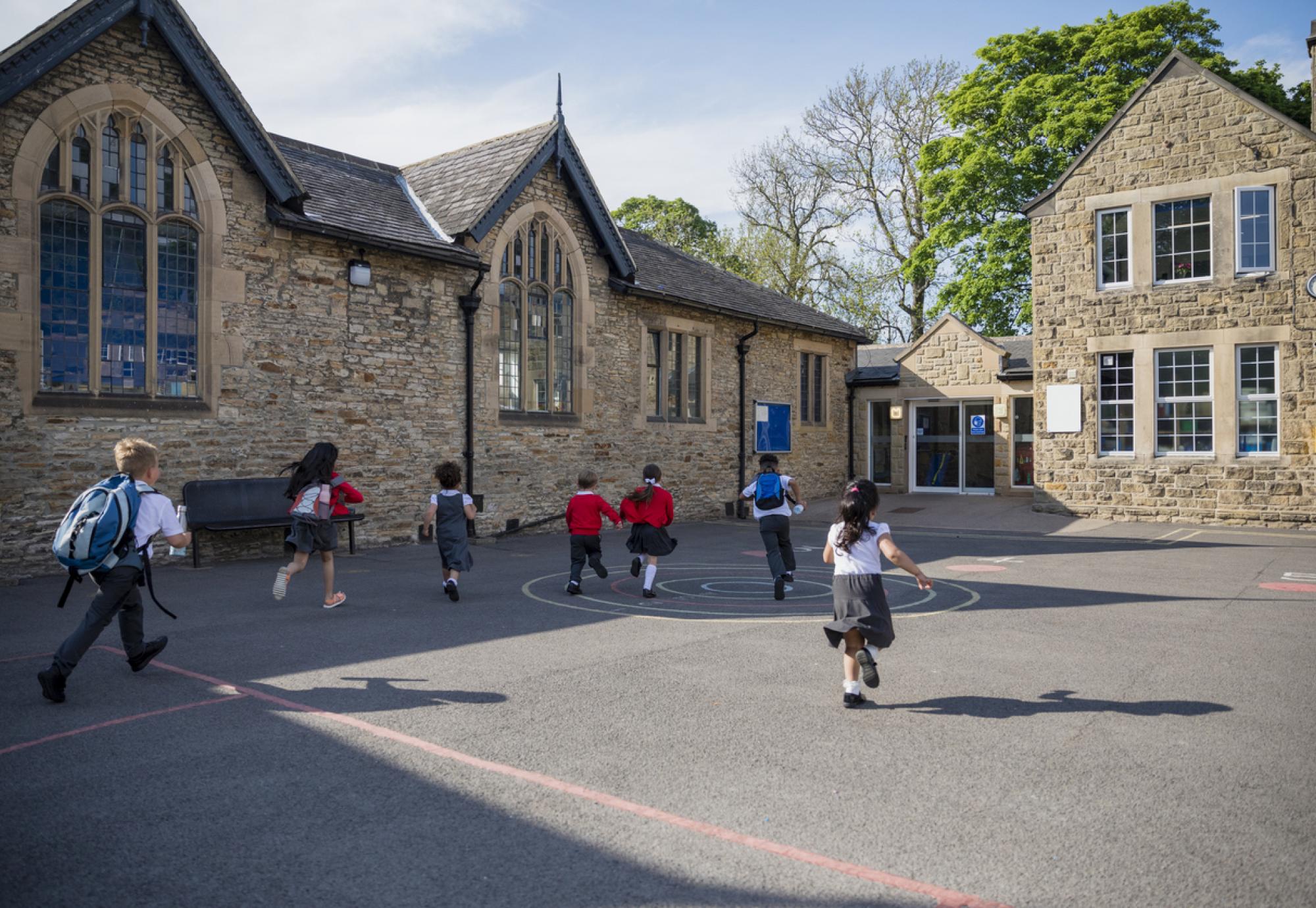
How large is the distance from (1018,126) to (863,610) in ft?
93.6

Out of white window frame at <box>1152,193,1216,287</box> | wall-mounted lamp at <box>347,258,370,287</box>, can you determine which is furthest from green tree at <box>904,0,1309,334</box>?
wall-mounted lamp at <box>347,258,370,287</box>

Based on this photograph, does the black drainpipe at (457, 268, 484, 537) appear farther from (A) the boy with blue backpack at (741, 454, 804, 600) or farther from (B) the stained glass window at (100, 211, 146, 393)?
(A) the boy with blue backpack at (741, 454, 804, 600)

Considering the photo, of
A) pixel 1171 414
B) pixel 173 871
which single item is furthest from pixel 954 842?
pixel 1171 414

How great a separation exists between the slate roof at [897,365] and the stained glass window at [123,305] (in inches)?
761

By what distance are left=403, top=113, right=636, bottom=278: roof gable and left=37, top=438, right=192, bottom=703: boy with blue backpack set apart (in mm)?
10965

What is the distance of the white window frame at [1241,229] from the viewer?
747 inches

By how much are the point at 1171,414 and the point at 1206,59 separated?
14.1 metres

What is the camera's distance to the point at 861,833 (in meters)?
4.11

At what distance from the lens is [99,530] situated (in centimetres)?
618

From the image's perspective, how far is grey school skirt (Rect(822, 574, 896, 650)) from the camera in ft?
20.2

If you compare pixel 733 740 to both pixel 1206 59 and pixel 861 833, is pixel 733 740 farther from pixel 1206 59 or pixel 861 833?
pixel 1206 59

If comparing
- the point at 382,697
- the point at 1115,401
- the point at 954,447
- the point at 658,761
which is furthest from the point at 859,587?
the point at 954,447

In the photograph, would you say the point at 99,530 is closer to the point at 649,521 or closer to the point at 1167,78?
the point at 649,521

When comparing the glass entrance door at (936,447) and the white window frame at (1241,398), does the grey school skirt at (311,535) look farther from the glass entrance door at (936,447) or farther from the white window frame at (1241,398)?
the glass entrance door at (936,447)
